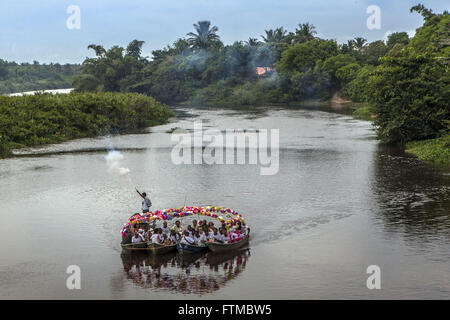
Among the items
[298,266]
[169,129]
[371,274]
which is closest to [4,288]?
[298,266]

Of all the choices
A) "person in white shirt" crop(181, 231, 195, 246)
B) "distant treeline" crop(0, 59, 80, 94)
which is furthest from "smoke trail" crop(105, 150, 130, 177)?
"distant treeline" crop(0, 59, 80, 94)

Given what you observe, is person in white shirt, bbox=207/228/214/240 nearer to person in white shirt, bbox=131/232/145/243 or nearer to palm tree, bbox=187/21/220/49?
person in white shirt, bbox=131/232/145/243

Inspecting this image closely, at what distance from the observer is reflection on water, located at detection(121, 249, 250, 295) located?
22516mm

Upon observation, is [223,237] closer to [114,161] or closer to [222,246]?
[222,246]

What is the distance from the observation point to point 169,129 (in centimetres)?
7756

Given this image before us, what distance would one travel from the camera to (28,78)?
175 meters

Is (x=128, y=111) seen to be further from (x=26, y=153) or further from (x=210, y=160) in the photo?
(x=210, y=160)

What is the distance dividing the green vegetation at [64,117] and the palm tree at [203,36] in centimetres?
8047

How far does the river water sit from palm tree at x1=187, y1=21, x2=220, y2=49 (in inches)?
4404

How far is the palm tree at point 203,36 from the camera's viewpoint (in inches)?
6368

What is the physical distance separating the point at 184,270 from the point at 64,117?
4896 centimetres

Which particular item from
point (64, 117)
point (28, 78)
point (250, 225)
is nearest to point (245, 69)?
point (28, 78)

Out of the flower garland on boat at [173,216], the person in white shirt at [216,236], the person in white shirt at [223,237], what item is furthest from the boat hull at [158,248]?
the person in white shirt at [223,237]

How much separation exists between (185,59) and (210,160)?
4154 inches
